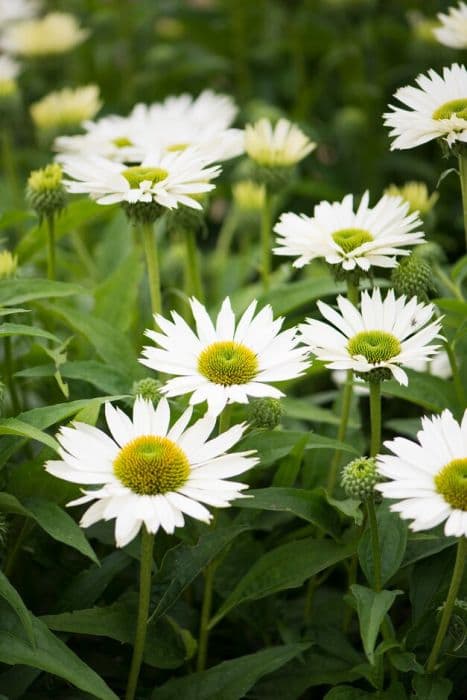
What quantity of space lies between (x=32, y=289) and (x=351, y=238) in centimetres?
43

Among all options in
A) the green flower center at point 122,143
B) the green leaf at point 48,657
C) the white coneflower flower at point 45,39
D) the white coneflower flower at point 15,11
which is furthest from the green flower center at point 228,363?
the white coneflower flower at point 15,11

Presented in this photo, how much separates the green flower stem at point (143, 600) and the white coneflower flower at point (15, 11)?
220 cm

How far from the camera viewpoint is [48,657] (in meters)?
0.99

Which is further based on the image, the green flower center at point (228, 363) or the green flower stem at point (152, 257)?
the green flower stem at point (152, 257)

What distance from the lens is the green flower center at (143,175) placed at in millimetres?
1229

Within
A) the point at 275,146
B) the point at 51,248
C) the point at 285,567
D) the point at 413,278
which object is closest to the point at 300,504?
the point at 285,567

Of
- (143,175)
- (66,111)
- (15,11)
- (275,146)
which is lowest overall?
(143,175)

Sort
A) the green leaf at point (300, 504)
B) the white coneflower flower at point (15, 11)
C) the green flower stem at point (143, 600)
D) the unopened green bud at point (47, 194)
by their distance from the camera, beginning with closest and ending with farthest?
the green flower stem at point (143, 600), the green leaf at point (300, 504), the unopened green bud at point (47, 194), the white coneflower flower at point (15, 11)

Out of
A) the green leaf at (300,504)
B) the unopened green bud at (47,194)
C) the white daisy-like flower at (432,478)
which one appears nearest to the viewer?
the white daisy-like flower at (432,478)

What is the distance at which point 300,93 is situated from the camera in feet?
8.48

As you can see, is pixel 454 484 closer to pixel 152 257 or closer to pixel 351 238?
pixel 351 238

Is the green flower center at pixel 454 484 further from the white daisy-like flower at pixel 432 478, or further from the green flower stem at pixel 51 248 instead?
the green flower stem at pixel 51 248

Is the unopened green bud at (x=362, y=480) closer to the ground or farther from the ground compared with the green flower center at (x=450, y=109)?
closer to the ground

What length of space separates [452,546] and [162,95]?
→ 6.25 feet
